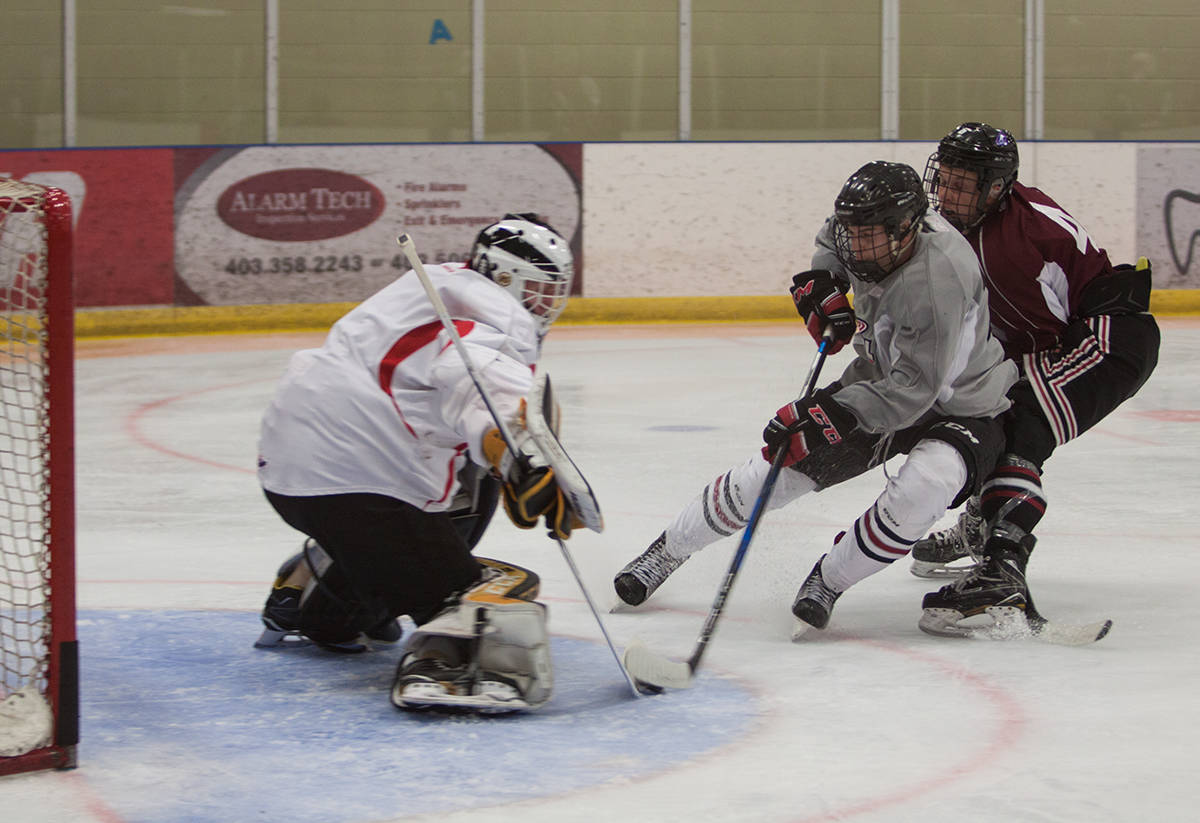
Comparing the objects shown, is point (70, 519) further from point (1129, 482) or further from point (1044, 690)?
point (1129, 482)

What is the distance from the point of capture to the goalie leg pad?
95.0 inches

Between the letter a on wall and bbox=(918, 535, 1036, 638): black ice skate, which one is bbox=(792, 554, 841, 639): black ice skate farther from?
the letter a on wall

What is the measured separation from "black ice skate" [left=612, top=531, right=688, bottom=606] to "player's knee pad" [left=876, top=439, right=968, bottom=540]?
1.64ft

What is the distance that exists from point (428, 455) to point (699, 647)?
23.1 inches

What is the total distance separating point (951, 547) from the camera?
11.7ft

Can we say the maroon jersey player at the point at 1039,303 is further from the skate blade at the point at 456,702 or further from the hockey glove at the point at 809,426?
the skate blade at the point at 456,702

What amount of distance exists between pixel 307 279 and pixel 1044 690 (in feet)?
23.9

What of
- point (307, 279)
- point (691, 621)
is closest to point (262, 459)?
point (691, 621)

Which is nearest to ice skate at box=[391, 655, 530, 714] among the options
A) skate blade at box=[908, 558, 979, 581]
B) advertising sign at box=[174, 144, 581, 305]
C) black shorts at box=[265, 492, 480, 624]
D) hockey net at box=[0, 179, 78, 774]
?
black shorts at box=[265, 492, 480, 624]

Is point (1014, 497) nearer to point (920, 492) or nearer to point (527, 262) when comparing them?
point (920, 492)

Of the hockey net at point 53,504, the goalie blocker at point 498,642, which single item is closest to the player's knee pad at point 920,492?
the goalie blocker at point 498,642

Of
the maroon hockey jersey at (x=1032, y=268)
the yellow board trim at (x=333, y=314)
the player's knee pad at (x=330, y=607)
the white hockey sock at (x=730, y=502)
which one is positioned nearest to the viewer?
the player's knee pad at (x=330, y=607)

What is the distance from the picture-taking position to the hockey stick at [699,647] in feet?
8.27

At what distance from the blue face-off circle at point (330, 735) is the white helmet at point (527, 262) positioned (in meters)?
0.66
